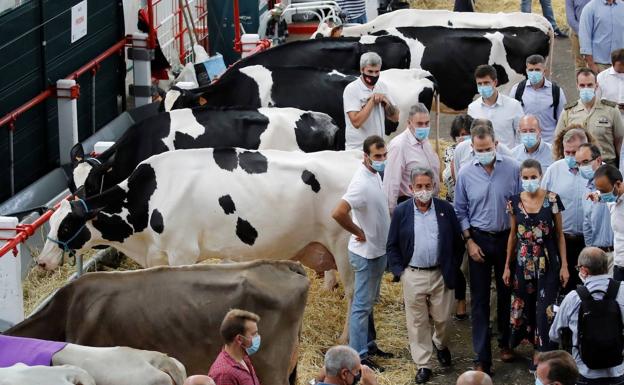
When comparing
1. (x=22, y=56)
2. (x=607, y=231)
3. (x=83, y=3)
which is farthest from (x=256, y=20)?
(x=607, y=231)

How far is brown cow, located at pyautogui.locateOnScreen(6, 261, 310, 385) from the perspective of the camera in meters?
10.2

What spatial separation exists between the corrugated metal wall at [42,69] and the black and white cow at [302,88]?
1.42 meters

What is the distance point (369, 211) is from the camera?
37.9 ft

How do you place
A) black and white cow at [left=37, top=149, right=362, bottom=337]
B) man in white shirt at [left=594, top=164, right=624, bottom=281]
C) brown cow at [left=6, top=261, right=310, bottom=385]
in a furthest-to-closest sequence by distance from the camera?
black and white cow at [left=37, top=149, right=362, bottom=337]
man in white shirt at [left=594, top=164, right=624, bottom=281]
brown cow at [left=6, top=261, right=310, bottom=385]

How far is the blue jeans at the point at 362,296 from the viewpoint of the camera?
38.3ft

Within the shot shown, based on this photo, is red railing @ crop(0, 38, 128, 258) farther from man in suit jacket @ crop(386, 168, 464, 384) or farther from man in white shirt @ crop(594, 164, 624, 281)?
man in white shirt @ crop(594, 164, 624, 281)

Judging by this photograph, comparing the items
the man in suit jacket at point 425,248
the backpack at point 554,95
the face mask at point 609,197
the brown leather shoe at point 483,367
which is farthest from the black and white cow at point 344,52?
the face mask at point 609,197

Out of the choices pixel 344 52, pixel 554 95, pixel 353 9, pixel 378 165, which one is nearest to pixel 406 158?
pixel 378 165

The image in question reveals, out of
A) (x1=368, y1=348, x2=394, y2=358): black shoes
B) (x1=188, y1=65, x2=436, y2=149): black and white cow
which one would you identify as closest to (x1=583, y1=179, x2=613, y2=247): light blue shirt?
(x1=368, y1=348, x2=394, y2=358): black shoes

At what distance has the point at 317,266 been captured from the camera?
500 inches

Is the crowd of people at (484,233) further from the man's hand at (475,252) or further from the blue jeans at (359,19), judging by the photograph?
the blue jeans at (359,19)

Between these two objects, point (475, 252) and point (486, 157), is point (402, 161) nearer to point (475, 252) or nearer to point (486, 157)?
point (486, 157)

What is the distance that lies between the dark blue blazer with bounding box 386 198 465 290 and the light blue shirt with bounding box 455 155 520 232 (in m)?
0.26

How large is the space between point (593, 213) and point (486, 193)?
882 millimetres
